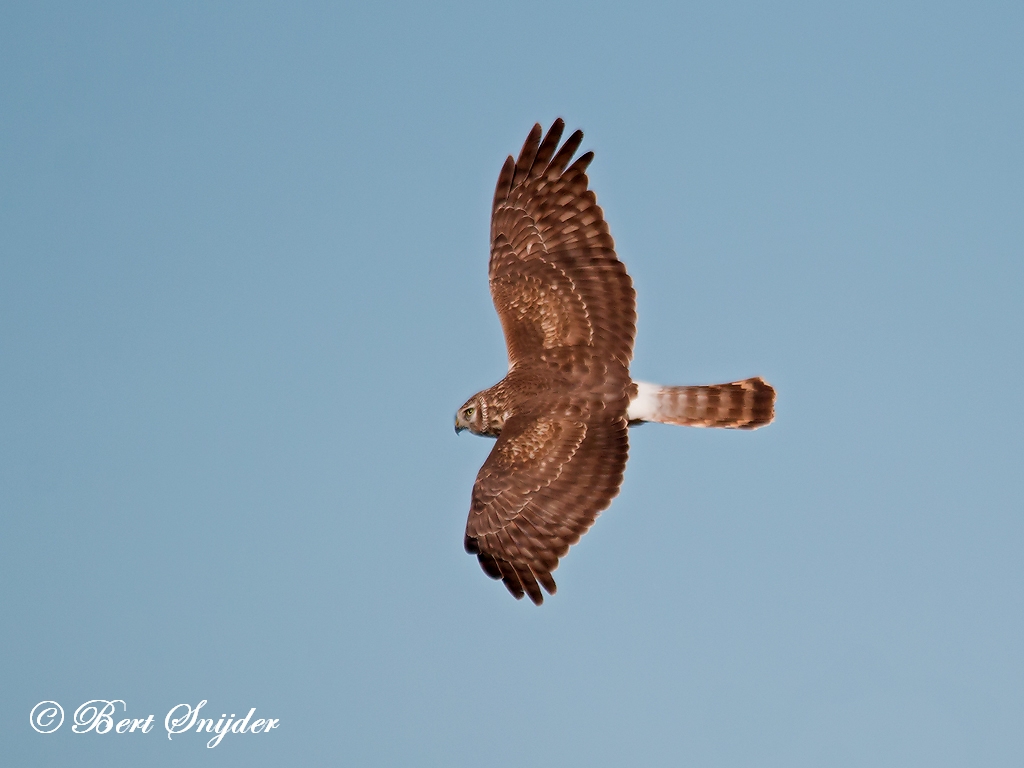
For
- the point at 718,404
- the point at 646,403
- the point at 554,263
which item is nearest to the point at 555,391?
the point at 646,403

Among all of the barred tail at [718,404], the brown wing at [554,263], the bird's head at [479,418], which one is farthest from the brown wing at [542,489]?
the brown wing at [554,263]

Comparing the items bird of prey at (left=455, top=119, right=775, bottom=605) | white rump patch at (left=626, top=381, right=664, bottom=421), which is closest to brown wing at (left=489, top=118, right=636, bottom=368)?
bird of prey at (left=455, top=119, right=775, bottom=605)

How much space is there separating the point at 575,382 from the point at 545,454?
2.44 feet

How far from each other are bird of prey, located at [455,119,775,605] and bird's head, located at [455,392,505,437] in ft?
0.04

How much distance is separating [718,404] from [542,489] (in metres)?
1.78

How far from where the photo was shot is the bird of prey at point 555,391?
446 inches

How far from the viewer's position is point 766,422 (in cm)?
1168

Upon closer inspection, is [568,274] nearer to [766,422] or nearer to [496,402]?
[496,402]

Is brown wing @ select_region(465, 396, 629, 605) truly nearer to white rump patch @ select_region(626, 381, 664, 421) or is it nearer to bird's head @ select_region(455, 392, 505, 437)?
white rump patch @ select_region(626, 381, 664, 421)

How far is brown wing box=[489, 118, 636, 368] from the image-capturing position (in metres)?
11.8

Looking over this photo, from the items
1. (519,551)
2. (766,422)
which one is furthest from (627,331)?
(519,551)

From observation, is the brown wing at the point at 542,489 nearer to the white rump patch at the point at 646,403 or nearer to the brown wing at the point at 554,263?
the white rump patch at the point at 646,403

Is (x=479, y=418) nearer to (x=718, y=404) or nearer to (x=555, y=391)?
(x=555, y=391)

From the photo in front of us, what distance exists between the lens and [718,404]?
11711mm
